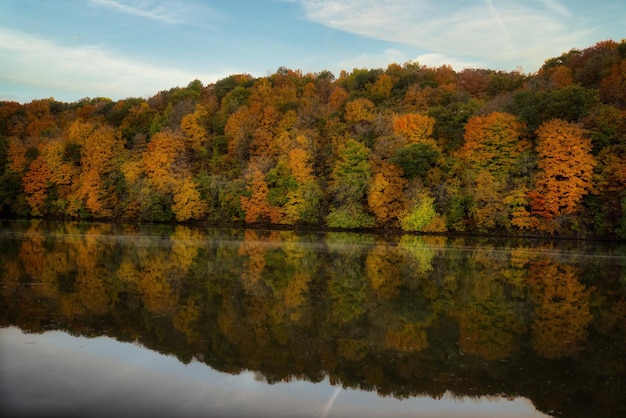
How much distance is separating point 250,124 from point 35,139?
33782 millimetres

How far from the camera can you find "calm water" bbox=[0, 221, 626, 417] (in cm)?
838

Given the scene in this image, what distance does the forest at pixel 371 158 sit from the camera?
146 feet

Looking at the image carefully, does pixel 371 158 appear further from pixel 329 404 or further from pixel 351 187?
pixel 329 404

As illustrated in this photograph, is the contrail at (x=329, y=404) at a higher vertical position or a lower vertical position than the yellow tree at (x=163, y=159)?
lower

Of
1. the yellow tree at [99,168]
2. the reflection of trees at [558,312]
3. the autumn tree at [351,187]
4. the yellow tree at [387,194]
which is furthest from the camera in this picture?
the yellow tree at [99,168]

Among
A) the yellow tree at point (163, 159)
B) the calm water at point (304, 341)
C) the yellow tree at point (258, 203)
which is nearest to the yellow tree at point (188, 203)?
the yellow tree at point (163, 159)

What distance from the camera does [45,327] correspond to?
38.8 feet

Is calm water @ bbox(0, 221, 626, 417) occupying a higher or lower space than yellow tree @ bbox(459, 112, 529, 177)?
lower

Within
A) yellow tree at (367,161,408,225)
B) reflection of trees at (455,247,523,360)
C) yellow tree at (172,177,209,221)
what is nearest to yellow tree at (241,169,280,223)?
yellow tree at (172,177,209,221)

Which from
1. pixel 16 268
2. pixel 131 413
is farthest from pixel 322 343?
pixel 16 268

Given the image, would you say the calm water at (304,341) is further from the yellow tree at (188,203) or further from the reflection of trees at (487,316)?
the yellow tree at (188,203)

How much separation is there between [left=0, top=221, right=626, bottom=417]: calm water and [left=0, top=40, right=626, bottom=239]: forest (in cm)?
2462

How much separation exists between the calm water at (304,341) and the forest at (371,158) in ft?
80.8

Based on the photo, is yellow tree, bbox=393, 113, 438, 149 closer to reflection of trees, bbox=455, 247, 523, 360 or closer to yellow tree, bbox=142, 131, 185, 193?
yellow tree, bbox=142, 131, 185, 193
